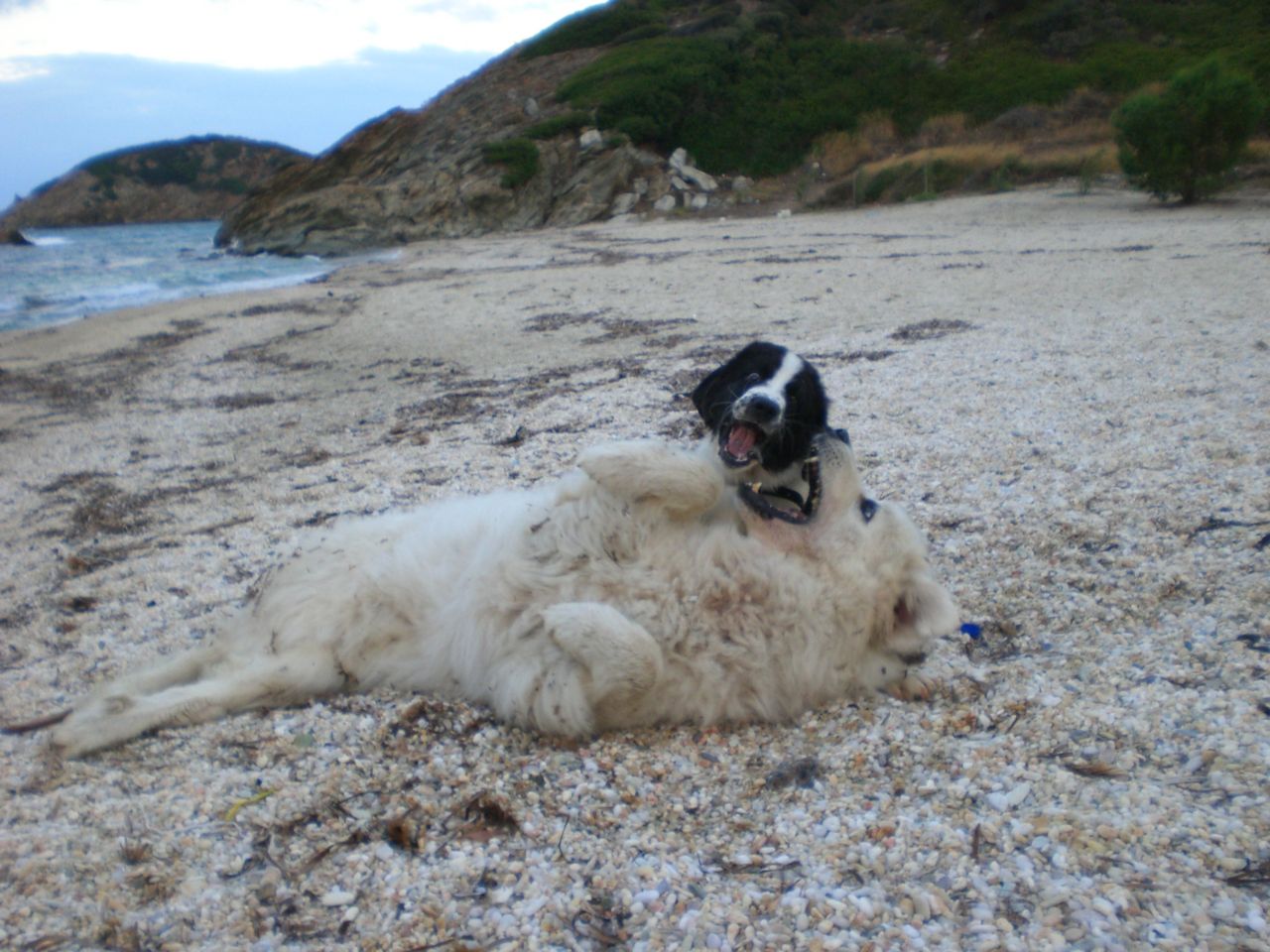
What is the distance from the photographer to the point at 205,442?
24.3 ft

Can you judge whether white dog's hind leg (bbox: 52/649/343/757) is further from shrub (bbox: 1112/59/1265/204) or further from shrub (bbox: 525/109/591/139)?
shrub (bbox: 525/109/591/139)

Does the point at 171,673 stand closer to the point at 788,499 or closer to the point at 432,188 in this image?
the point at 788,499

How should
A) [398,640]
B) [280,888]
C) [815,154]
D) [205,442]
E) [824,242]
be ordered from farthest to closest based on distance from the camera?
[815,154], [824,242], [205,442], [398,640], [280,888]

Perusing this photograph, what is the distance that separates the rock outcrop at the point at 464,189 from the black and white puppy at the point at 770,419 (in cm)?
3016

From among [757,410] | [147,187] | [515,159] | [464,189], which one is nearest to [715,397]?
[757,410]

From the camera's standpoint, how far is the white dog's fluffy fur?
282 cm

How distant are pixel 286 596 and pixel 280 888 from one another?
1490mm

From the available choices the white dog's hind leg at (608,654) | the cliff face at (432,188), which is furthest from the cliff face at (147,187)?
the white dog's hind leg at (608,654)

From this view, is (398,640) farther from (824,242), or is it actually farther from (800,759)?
(824,242)

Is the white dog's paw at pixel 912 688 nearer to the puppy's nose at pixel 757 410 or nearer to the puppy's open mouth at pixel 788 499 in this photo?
the puppy's open mouth at pixel 788 499

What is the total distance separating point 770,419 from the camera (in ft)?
11.5

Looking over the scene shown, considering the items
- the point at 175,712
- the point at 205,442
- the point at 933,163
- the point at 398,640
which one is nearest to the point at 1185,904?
the point at 398,640

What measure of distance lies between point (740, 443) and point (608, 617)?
1001mm

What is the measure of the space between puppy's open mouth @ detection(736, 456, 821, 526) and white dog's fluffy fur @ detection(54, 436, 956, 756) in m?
0.04
